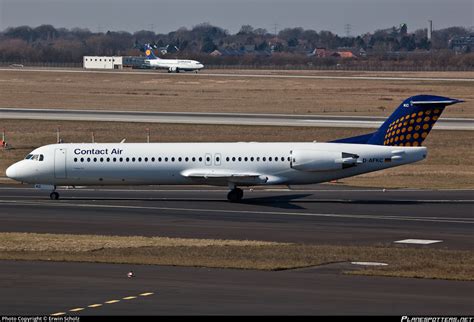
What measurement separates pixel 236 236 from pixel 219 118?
5759 cm

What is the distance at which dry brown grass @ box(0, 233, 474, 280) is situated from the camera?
116 feet

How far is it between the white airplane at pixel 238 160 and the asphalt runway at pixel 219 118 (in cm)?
3662

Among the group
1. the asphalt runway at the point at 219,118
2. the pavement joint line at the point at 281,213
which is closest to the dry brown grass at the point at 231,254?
the pavement joint line at the point at 281,213

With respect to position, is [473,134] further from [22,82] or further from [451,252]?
[22,82]

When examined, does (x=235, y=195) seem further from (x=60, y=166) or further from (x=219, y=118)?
(x=219, y=118)

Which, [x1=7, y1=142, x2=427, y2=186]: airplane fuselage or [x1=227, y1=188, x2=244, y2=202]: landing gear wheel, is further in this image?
[x1=227, y1=188, x2=244, y2=202]: landing gear wheel

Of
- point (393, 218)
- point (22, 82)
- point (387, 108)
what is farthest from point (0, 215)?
point (22, 82)

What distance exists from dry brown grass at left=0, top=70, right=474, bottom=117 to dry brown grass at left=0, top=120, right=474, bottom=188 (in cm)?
1960

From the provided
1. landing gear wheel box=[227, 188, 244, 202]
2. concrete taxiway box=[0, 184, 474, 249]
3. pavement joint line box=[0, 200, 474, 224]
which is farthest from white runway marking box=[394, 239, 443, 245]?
landing gear wheel box=[227, 188, 244, 202]

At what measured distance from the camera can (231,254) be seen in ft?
126

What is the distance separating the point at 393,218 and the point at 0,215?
1906 cm

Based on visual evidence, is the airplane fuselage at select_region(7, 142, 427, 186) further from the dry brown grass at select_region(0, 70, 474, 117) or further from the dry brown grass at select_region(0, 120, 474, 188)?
the dry brown grass at select_region(0, 70, 474, 117)

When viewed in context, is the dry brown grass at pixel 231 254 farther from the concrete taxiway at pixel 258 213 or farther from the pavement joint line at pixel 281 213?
the pavement joint line at pixel 281 213

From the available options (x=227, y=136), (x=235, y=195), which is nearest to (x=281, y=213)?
(x=235, y=195)
